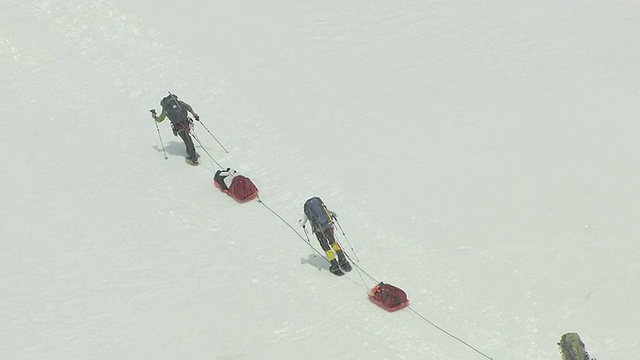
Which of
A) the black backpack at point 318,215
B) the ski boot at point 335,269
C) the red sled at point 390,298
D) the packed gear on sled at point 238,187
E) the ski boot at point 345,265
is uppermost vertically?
the packed gear on sled at point 238,187

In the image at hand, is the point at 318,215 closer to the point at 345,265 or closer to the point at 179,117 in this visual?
the point at 345,265

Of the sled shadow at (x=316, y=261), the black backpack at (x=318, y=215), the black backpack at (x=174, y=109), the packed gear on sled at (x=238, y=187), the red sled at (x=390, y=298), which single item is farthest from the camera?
the black backpack at (x=174, y=109)

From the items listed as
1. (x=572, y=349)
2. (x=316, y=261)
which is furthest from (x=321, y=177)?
(x=572, y=349)

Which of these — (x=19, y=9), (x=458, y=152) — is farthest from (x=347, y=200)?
(x=19, y=9)

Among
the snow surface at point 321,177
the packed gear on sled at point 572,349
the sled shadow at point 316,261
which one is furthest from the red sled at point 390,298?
the packed gear on sled at point 572,349

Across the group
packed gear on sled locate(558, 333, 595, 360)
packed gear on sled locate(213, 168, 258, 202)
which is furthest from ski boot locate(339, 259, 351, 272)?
packed gear on sled locate(558, 333, 595, 360)

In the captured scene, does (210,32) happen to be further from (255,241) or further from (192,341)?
(192,341)

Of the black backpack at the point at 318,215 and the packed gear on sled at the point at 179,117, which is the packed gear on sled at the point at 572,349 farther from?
the packed gear on sled at the point at 179,117
